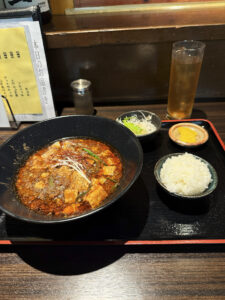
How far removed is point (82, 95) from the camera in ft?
6.75

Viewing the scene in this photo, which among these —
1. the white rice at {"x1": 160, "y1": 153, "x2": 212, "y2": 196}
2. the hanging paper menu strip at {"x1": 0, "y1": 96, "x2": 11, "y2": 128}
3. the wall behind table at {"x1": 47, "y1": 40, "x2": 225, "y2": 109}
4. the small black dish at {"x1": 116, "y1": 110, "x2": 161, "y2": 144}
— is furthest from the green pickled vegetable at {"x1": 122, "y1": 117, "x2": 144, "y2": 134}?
the hanging paper menu strip at {"x1": 0, "y1": 96, "x2": 11, "y2": 128}

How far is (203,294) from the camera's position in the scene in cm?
102

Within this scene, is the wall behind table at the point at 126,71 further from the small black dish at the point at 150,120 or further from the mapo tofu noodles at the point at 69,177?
the mapo tofu noodles at the point at 69,177

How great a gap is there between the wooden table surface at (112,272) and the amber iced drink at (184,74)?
1262 mm

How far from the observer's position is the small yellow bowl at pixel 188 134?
1767 millimetres

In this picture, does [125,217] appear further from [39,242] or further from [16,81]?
[16,81]

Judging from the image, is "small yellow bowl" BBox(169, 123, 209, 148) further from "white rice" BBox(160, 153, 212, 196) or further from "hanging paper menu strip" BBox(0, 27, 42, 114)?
"hanging paper menu strip" BBox(0, 27, 42, 114)

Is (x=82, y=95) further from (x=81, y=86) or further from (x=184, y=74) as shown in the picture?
(x=184, y=74)

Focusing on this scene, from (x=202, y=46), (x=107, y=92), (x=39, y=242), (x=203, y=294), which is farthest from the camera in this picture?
(x=107, y=92)

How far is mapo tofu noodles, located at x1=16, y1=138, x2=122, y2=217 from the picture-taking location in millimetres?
1287

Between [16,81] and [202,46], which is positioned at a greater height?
[202,46]

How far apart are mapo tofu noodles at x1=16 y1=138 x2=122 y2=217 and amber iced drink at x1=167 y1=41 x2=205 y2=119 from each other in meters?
0.85

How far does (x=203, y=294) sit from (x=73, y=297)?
1.90 ft

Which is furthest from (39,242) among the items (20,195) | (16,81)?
(16,81)
